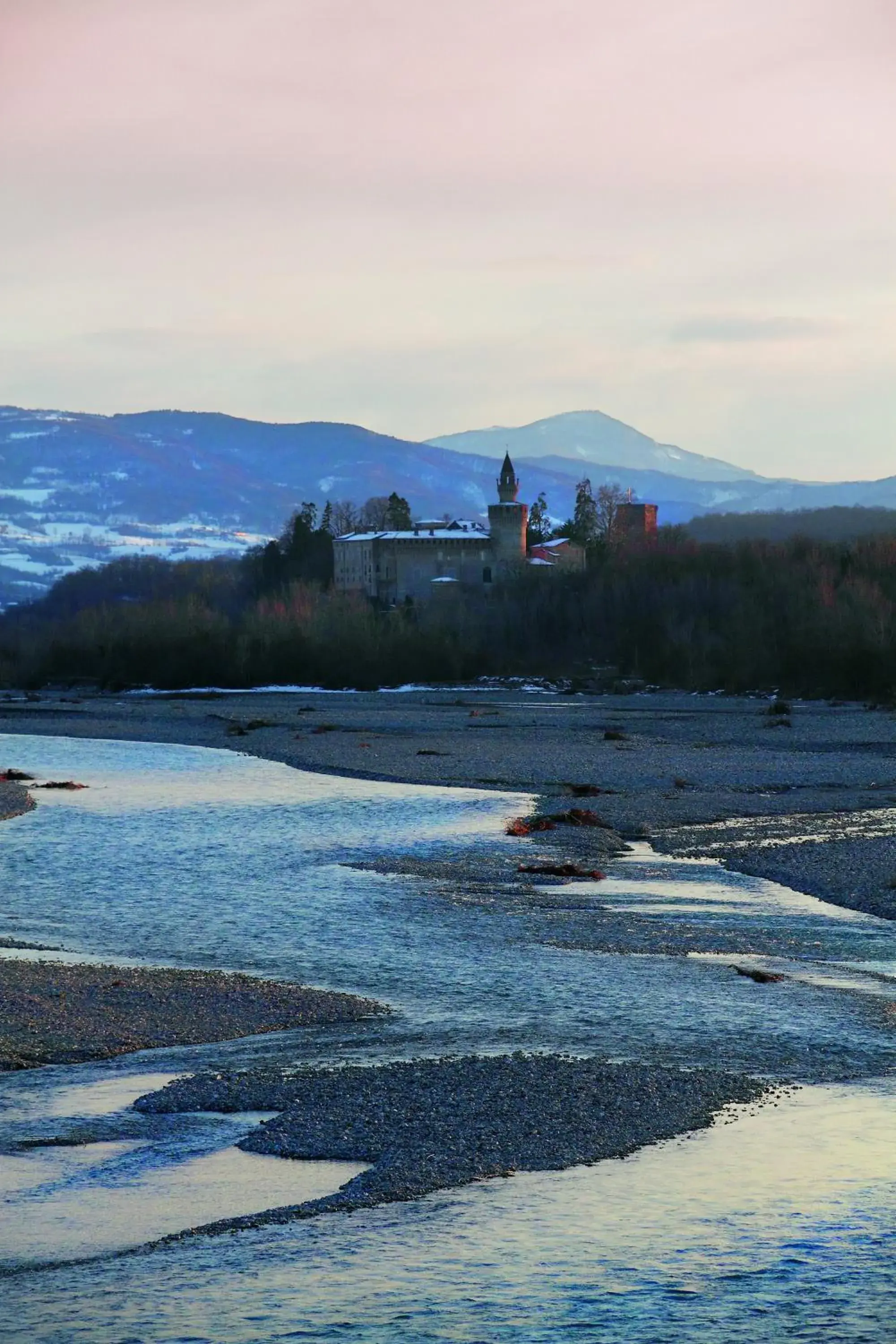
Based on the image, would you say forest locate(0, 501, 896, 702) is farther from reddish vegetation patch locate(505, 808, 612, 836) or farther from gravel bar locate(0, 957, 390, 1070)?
gravel bar locate(0, 957, 390, 1070)

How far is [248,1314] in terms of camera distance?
7676 millimetres

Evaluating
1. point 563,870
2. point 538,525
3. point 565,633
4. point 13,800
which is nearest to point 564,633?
point 565,633

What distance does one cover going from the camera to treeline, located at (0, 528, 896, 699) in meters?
80.1

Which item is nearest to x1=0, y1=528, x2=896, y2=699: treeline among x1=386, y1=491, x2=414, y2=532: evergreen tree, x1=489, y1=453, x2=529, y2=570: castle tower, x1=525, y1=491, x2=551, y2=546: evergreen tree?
x1=489, y1=453, x2=529, y2=570: castle tower

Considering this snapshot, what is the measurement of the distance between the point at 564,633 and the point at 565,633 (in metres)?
0.10

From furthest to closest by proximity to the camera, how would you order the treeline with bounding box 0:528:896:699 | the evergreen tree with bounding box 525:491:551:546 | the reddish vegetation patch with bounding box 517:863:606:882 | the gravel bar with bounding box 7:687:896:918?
the evergreen tree with bounding box 525:491:551:546 < the treeline with bounding box 0:528:896:699 < the gravel bar with bounding box 7:687:896:918 < the reddish vegetation patch with bounding box 517:863:606:882

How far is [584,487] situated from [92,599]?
70.8 metres

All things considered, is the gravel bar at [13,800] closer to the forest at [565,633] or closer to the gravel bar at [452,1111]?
the gravel bar at [452,1111]

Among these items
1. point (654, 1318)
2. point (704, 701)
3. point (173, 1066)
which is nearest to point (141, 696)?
Result: point (704, 701)

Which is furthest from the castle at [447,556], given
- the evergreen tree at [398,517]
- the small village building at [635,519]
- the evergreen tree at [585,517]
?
the small village building at [635,519]

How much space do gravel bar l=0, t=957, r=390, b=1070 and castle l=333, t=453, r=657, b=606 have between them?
106 meters

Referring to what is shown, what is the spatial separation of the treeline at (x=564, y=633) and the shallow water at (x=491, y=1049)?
178 feet

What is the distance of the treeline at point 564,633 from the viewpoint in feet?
263

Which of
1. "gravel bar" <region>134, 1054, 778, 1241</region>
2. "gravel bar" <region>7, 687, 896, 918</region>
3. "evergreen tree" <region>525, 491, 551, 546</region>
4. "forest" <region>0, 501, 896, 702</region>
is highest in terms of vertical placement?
"evergreen tree" <region>525, 491, 551, 546</region>
